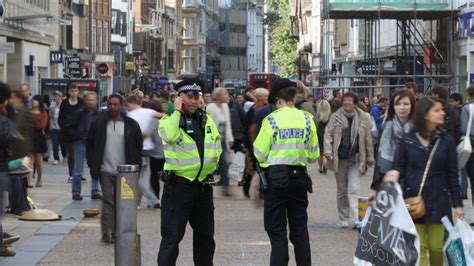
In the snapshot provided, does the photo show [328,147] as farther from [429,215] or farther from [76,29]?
[76,29]

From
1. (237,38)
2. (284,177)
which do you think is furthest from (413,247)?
(237,38)

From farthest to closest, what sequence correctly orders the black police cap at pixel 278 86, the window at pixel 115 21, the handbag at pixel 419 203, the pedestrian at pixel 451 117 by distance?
the window at pixel 115 21 < the pedestrian at pixel 451 117 < the black police cap at pixel 278 86 < the handbag at pixel 419 203

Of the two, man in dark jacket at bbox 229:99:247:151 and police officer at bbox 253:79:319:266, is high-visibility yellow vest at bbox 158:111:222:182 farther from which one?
man in dark jacket at bbox 229:99:247:151

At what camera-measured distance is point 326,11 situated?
38.1 metres

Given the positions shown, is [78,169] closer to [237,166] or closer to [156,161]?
[156,161]

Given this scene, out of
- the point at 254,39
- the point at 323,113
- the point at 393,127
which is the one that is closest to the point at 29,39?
the point at 323,113

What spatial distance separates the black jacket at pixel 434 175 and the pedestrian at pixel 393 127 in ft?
4.91

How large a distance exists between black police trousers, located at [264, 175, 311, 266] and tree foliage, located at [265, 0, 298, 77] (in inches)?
3239

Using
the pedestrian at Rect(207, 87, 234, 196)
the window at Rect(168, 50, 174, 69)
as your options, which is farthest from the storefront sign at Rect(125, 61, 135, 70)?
the pedestrian at Rect(207, 87, 234, 196)

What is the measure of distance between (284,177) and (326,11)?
1117 inches

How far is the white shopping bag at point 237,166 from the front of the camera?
20.4 metres

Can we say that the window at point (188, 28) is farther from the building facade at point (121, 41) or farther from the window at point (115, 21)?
the window at point (115, 21)

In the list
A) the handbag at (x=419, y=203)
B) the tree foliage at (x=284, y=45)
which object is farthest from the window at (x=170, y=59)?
the handbag at (x=419, y=203)

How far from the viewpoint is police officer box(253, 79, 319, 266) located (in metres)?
10.2
